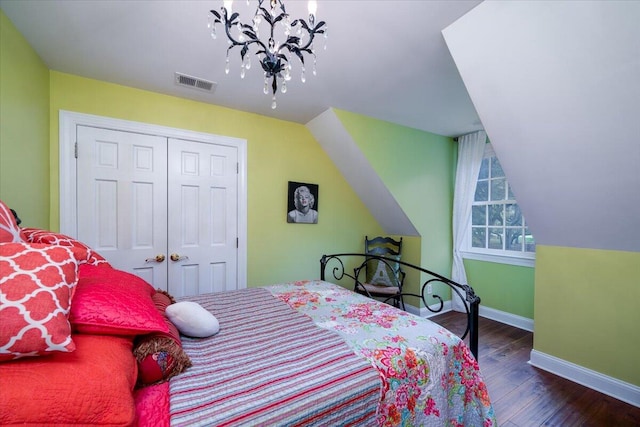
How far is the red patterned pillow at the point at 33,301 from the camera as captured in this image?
62 centimetres

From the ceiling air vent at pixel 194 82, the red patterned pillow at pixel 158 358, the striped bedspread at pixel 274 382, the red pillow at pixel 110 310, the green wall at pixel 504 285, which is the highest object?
the ceiling air vent at pixel 194 82

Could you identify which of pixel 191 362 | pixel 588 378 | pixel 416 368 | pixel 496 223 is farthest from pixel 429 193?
pixel 191 362

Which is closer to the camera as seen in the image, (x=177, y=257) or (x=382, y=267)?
(x=177, y=257)

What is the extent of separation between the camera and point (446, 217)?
372 centimetres

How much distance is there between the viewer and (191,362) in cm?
101

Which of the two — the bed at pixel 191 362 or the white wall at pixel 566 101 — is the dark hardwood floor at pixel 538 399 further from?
the white wall at pixel 566 101

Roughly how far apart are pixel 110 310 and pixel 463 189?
3.81m

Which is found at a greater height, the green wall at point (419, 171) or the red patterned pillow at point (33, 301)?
the green wall at point (419, 171)

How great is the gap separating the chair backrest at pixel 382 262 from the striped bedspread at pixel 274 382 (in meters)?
2.29

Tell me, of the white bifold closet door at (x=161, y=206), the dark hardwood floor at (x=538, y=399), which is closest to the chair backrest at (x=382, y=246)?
the dark hardwood floor at (x=538, y=399)

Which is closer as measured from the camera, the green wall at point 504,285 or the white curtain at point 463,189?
the green wall at point 504,285

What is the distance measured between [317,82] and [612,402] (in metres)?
3.26

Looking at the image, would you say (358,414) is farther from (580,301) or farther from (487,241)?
(487,241)

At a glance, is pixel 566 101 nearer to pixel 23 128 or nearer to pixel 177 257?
pixel 177 257
